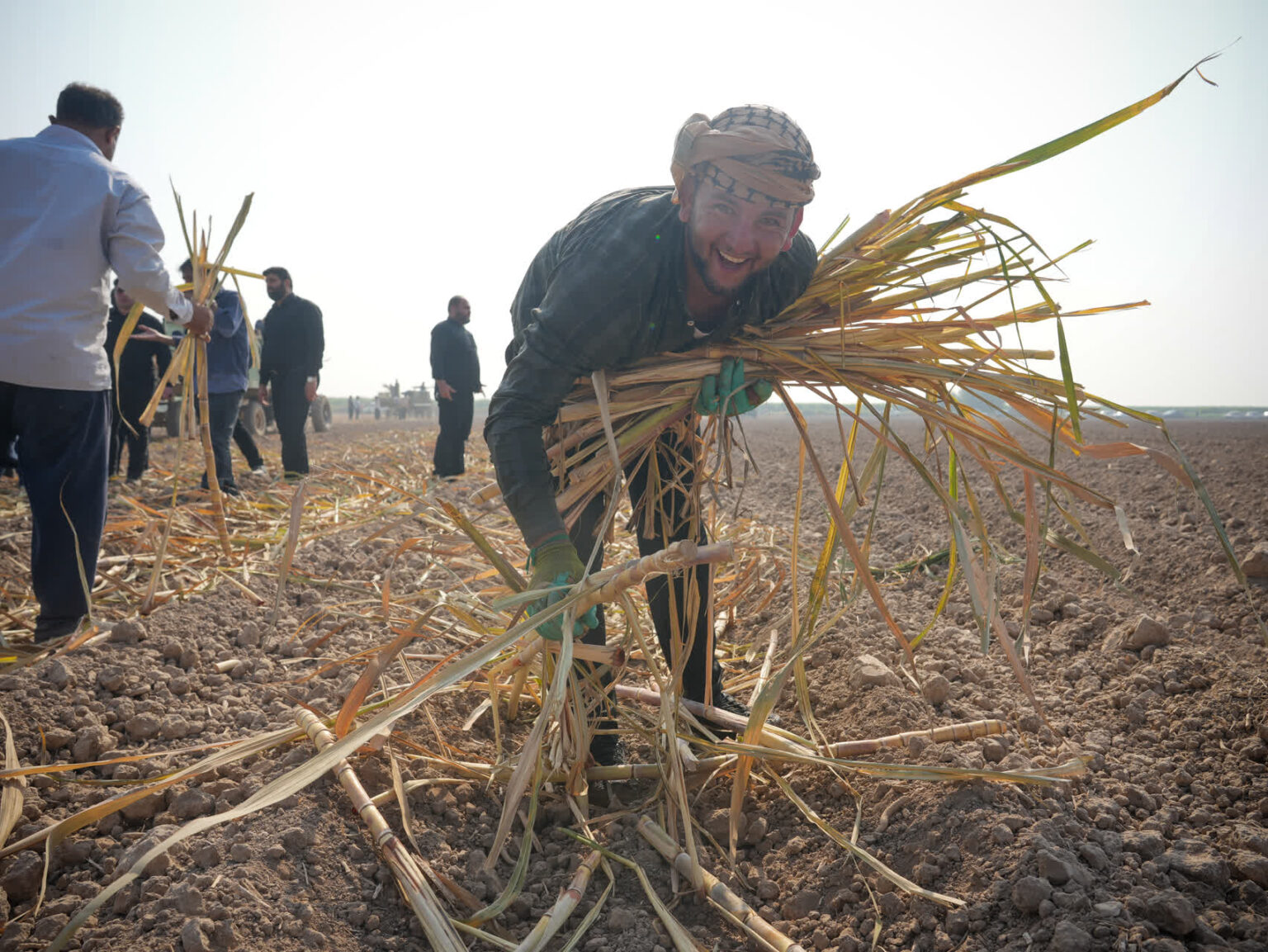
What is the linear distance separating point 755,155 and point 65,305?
205 cm

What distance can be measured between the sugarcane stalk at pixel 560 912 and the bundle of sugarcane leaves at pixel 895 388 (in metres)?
0.43

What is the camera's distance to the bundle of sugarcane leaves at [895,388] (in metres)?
1.42

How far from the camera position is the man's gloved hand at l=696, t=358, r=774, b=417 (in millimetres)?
1627

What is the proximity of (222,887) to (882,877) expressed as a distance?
1.11 metres

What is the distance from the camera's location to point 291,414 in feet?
16.5

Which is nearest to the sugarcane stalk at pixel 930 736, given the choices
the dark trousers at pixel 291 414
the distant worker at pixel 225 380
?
the distant worker at pixel 225 380

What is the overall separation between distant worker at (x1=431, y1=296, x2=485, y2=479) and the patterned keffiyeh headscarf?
4.45 meters

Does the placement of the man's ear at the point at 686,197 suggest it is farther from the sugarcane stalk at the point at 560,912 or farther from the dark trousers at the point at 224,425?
the dark trousers at the point at 224,425

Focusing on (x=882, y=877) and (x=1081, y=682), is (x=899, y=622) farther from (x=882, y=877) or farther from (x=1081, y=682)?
Result: (x=882, y=877)

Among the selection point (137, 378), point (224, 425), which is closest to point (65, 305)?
point (224, 425)

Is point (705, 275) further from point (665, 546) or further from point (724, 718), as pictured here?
point (724, 718)

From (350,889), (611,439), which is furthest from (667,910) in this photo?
(611,439)

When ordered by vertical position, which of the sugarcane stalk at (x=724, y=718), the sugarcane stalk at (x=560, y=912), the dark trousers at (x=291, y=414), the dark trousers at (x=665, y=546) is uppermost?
the dark trousers at (x=291, y=414)

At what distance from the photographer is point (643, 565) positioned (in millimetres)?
1264
